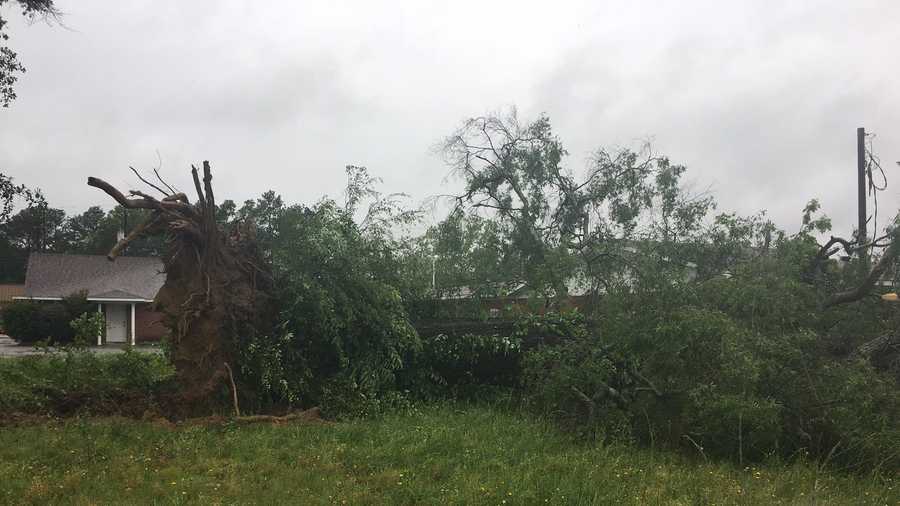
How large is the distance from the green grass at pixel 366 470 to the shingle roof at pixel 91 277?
24.6 metres

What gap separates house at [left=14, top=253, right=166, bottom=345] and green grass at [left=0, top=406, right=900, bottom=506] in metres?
23.6

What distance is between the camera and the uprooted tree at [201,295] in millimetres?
8844

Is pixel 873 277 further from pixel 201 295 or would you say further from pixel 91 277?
pixel 91 277

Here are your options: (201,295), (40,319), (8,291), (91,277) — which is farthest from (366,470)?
(8,291)

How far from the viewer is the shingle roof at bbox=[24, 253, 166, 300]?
30266 millimetres

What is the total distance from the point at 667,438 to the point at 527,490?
2.61 m

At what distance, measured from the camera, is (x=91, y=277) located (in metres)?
31.9

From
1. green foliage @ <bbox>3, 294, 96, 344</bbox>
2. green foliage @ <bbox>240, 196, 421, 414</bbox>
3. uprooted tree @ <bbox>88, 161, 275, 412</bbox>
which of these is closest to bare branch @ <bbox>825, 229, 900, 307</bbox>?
green foliage @ <bbox>240, 196, 421, 414</bbox>

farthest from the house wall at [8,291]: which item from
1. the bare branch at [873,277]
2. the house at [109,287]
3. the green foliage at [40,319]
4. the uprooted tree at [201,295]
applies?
the bare branch at [873,277]

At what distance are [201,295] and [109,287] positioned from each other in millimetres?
24824

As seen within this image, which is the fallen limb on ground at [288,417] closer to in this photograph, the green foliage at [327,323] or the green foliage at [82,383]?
the green foliage at [327,323]

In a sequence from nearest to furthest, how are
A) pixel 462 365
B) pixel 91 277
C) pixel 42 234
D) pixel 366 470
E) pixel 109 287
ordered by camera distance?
pixel 366 470
pixel 462 365
pixel 109 287
pixel 91 277
pixel 42 234

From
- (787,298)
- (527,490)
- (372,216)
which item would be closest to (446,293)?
(372,216)

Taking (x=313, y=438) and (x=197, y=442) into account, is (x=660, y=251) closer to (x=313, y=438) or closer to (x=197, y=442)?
(x=313, y=438)
